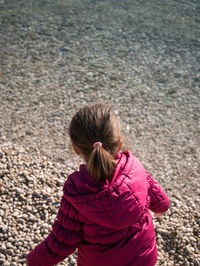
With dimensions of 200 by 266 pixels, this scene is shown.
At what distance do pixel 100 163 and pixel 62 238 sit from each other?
47 cm

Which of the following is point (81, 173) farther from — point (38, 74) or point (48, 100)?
point (38, 74)

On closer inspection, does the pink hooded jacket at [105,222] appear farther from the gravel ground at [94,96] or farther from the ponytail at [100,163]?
the gravel ground at [94,96]

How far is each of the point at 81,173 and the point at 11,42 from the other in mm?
3975

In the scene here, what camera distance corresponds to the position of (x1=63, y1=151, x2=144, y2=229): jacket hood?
1.67 m

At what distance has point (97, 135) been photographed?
1.69m

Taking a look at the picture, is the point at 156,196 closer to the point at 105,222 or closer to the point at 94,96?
the point at 105,222

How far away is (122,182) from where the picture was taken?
5.52 ft

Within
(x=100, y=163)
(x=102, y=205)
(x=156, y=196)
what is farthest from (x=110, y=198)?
(x=156, y=196)

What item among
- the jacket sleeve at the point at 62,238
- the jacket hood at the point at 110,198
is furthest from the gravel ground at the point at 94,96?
the jacket hood at the point at 110,198

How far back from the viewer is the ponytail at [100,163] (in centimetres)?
161

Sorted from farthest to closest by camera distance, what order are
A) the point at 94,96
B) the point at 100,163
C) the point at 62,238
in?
the point at 94,96 < the point at 62,238 < the point at 100,163

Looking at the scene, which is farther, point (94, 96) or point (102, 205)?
point (94, 96)

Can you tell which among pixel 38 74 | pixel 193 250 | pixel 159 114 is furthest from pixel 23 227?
pixel 38 74

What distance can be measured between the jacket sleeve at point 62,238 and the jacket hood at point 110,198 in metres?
0.09
